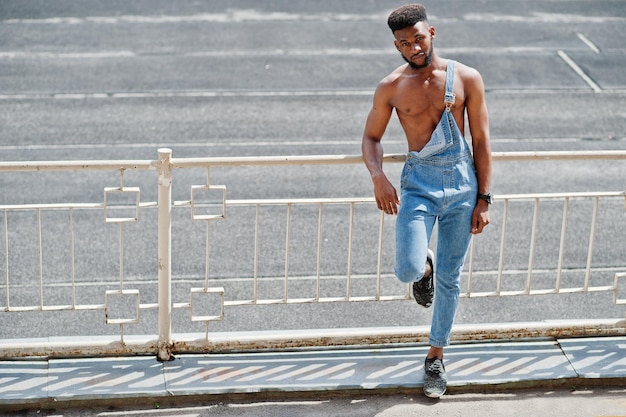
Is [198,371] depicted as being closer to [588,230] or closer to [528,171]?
[588,230]

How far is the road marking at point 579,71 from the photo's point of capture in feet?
58.3

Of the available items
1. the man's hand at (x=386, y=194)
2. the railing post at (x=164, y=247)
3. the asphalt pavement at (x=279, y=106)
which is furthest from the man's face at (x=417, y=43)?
the asphalt pavement at (x=279, y=106)

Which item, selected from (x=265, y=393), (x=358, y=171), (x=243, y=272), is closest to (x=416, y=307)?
(x=243, y=272)

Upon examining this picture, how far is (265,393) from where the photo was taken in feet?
24.0

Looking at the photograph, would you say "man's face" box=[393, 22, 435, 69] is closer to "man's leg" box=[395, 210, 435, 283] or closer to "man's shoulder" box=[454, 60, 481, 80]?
"man's shoulder" box=[454, 60, 481, 80]

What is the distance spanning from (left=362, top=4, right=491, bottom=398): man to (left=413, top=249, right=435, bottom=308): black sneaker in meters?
0.08

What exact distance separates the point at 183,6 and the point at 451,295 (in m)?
16.2

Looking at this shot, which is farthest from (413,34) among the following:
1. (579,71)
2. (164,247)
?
(579,71)

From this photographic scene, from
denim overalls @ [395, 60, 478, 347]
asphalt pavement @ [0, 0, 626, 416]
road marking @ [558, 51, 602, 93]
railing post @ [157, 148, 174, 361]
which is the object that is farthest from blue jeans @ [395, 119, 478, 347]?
road marking @ [558, 51, 602, 93]

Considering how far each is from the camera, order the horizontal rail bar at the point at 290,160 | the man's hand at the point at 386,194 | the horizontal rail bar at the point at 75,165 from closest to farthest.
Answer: the man's hand at the point at 386,194
the horizontal rail bar at the point at 75,165
the horizontal rail bar at the point at 290,160

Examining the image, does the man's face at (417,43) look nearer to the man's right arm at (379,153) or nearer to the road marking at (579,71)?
the man's right arm at (379,153)

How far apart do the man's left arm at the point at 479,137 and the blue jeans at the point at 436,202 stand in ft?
0.14

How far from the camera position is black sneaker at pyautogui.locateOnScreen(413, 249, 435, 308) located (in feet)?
23.7

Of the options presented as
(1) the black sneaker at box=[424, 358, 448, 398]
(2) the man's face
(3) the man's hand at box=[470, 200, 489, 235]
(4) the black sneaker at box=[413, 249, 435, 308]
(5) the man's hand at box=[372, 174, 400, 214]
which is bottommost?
(1) the black sneaker at box=[424, 358, 448, 398]
